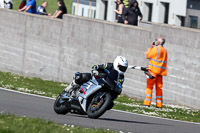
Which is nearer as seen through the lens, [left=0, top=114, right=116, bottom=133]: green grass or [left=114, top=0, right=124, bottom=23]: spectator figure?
[left=0, top=114, right=116, bottom=133]: green grass

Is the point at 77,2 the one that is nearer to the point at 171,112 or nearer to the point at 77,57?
the point at 77,57

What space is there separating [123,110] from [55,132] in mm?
6705

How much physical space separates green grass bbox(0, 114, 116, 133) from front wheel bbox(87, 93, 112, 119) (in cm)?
140

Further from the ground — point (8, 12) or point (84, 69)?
point (8, 12)

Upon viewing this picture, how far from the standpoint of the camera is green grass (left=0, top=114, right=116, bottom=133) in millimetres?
9820

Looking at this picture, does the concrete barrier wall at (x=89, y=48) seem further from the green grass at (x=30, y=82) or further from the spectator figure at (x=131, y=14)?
the green grass at (x=30, y=82)

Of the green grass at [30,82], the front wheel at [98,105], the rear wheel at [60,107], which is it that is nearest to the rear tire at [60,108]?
the rear wheel at [60,107]

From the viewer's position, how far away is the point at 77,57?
24.3 m

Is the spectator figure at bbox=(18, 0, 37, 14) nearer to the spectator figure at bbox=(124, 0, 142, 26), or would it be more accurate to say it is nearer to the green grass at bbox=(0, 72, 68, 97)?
the green grass at bbox=(0, 72, 68, 97)

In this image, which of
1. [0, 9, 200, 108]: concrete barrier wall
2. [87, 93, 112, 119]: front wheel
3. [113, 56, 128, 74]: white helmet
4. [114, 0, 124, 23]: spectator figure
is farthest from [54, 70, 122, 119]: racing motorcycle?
[114, 0, 124, 23]: spectator figure

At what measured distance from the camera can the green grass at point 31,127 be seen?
9.82 m

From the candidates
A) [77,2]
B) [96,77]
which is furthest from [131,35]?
[77,2]

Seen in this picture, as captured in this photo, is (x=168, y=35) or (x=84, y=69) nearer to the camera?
(x=168, y=35)

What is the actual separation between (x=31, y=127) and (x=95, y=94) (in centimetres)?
257
